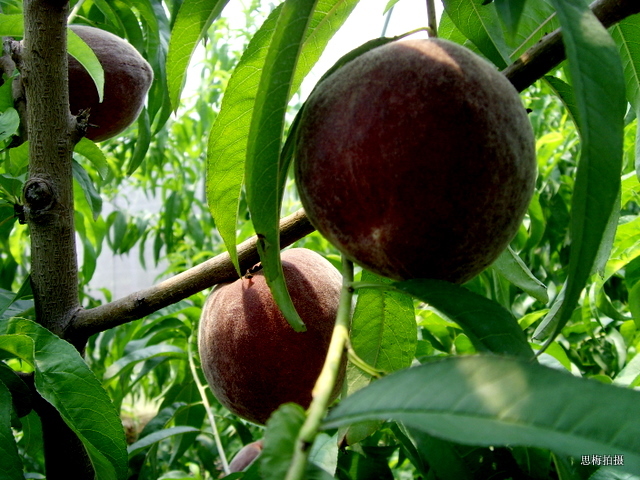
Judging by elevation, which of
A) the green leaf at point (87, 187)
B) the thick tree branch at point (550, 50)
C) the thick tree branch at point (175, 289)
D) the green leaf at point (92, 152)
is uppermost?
the thick tree branch at point (550, 50)

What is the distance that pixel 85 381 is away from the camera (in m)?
0.62

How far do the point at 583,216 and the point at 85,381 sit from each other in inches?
18.7

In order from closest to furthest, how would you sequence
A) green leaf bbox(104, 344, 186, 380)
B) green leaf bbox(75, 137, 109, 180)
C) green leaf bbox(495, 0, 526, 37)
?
green leaf bbox(495, 0, 526, 37)
green leaf bbox(75, 137, 109, 180)
green leaf bbox(104, 344, 186, 380)

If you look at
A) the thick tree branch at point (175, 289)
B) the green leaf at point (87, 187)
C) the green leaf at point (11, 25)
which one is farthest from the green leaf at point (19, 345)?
the green leaf at point (11, 25)

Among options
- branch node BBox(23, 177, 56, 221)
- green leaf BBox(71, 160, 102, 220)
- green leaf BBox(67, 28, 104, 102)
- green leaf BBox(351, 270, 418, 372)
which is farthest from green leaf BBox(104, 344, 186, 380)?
green leaf BBox(351, 270, 418, 372)

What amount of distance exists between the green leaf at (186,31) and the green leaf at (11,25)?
0.36 meters

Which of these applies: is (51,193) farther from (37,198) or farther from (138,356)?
(138,356)

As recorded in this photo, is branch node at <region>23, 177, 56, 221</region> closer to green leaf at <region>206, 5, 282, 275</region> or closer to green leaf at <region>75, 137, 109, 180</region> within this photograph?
green leaf at <region>75, 137, 109, 180</region>

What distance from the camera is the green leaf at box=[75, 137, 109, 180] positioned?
935 millimetres

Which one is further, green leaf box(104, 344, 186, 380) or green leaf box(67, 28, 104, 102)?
green leaf box(104, 344, 186, 380)

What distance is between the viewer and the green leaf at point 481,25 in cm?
57

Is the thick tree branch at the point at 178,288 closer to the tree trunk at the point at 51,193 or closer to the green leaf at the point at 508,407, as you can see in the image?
the tree trunk at the point at 51,193

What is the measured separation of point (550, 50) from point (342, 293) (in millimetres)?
251

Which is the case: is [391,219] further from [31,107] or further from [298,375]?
[31,107]
